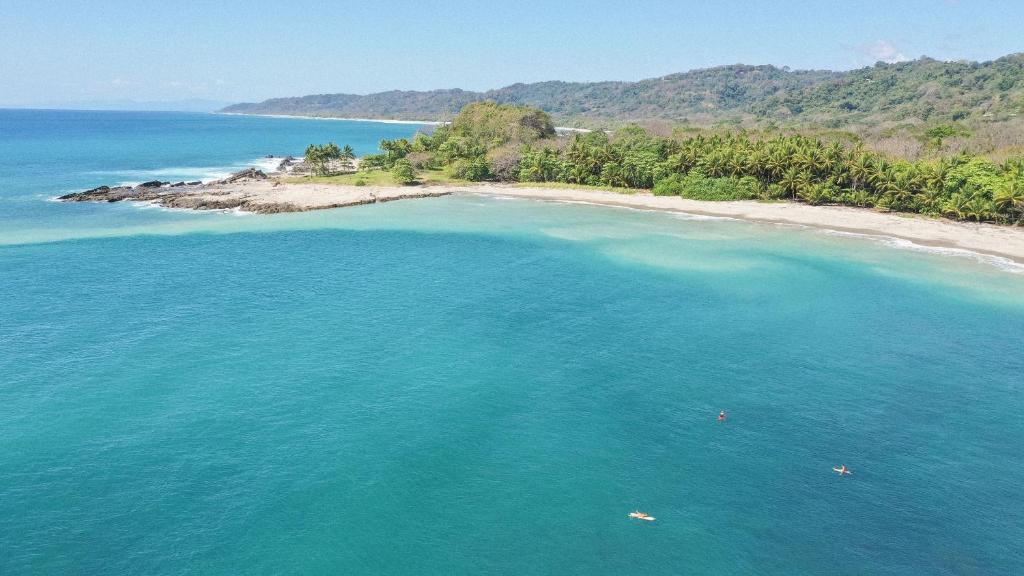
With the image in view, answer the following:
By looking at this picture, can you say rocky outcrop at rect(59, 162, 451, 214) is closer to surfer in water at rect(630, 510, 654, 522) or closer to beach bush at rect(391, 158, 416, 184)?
beach bush at rect(391, 158, 416, 184)

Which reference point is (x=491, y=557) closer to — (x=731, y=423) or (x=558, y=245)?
(x=731, y=423)

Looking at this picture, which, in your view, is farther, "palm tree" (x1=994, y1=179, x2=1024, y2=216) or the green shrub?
the green shrub

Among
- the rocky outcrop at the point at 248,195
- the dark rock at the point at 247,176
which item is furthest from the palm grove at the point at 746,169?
the dark rock at the point at 247,176

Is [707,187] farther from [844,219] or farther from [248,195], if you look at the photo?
[248,195]

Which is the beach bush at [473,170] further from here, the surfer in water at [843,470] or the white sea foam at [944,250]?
the surfer in water at [843,470]

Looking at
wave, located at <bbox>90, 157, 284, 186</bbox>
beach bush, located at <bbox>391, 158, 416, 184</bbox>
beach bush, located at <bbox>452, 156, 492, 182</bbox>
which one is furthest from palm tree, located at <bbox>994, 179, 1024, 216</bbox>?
wave, located at <bbox>90, 157, 284, 186</bbox>

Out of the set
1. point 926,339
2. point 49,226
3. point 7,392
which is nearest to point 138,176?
point 49,226
